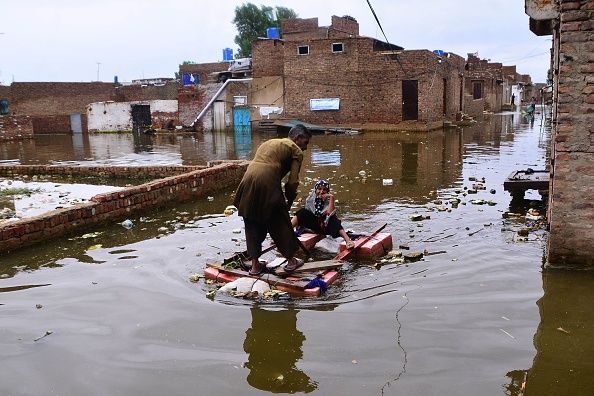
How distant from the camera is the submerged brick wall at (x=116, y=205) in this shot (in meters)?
6.72

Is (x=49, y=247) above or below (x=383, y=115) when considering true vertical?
below

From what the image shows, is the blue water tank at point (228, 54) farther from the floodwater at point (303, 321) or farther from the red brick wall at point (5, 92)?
the floodwater at point (303, 321)

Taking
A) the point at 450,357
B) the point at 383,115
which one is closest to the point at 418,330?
the point at 450,357

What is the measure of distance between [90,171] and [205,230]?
23.5 ft

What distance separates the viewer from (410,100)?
27.0 m

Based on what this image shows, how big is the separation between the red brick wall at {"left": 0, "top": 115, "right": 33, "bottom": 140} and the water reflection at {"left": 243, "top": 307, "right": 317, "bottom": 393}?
2999 cm

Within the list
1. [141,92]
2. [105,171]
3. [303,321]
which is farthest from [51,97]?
[303,321]

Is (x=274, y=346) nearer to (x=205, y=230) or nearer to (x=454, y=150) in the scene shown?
(x=205, y=230)

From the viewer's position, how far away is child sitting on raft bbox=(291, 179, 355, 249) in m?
6.33

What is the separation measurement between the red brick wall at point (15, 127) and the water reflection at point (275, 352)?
98.4 ft

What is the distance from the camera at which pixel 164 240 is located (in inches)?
280

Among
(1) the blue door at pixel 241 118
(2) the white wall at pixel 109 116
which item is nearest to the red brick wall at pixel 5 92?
(2) the white wall at pixel 109 116

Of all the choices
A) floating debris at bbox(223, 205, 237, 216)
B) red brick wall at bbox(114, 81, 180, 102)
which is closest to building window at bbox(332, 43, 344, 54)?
red brick wall at bbox(114, 81, 180, 102)

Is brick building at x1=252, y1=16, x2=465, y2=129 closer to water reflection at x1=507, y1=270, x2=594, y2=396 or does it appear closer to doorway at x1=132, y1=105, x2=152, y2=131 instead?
doorway at x1=132, y1=105, x2=152, y2=131
